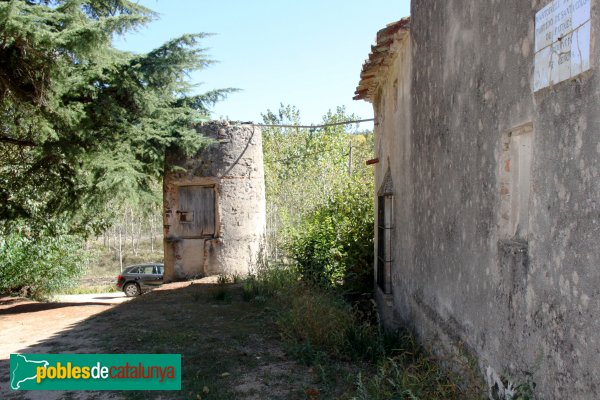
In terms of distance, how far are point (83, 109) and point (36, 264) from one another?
20.8ft

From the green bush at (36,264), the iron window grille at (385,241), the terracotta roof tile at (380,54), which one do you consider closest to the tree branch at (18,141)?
the green bush at (36,264)

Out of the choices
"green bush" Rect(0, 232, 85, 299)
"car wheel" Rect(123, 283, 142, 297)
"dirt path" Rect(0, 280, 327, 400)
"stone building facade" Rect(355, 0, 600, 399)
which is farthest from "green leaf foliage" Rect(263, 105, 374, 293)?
"green bush" Rect(0, 232, 85, 299)

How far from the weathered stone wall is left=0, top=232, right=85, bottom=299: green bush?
4.24 meters

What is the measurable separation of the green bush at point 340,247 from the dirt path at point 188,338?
4.77ft

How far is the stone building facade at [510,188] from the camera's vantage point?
214 centimetres

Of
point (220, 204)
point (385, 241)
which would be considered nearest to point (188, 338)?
point (385, 241)

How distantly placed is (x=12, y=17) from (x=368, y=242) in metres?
6.98

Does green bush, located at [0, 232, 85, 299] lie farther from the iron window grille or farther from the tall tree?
the iron window grille

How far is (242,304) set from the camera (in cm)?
831

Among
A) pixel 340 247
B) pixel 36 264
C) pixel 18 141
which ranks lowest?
pixel 36 264

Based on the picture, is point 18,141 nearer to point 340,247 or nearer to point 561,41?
point 340,247

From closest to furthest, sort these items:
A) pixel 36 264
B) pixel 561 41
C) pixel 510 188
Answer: pixel 561 41 → pixel 510 188 → pixel 36 264

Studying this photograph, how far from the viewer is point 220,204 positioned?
A: 10.8 metres

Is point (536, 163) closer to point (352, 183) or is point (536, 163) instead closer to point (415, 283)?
point (415, 283)
